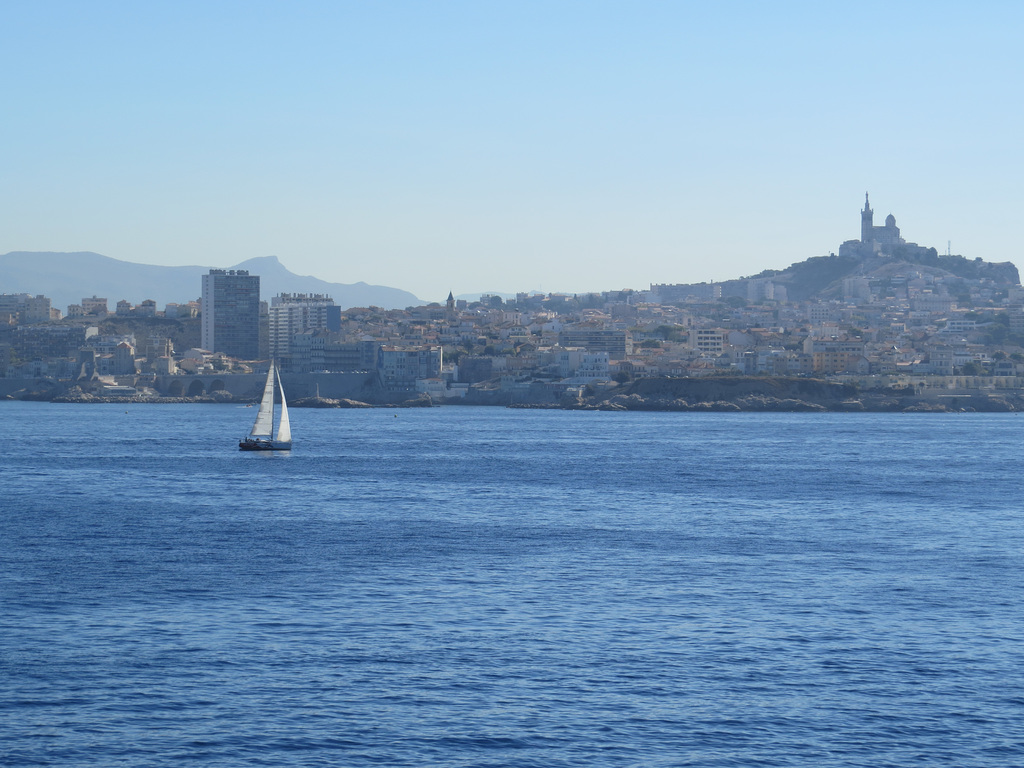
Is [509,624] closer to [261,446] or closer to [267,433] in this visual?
[261,446]

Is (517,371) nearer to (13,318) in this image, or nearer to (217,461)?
(217,461)

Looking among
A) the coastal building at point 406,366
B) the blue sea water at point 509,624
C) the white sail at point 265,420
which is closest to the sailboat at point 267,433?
the white sail at point 265,420

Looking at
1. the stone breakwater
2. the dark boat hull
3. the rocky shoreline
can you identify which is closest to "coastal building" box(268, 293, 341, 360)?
the rocky shoreline

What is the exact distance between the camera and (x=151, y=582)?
67.7ft

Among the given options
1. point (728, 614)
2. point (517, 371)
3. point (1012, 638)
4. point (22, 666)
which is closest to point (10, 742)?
point (22, 666)

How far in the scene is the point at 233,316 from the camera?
168 m

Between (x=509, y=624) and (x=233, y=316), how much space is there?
155m

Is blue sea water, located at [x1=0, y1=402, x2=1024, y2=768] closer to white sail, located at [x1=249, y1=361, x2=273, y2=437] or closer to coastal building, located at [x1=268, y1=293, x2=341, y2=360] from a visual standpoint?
white sail, located at [x1=249, y1=361, x2=273, y2=437]

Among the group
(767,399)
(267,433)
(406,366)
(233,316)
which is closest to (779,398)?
(767,399)

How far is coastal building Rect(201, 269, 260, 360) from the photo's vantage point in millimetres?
167375

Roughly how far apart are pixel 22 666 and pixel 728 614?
9417mm

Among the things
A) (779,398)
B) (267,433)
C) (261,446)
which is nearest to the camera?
(261,446)

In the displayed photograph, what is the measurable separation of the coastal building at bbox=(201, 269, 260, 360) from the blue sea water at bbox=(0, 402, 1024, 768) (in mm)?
130135

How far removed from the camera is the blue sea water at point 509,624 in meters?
12.8
